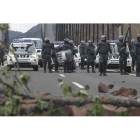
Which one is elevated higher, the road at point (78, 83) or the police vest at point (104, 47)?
the police vest at point (104, 47)

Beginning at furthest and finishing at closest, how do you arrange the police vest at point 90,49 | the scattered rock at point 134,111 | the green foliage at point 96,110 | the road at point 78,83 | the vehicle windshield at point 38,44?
1. the vehicle windshield at point 38,44
2. the police vest at point 90,49
3. the road at point 78,83
4. the scattered rock at point 134,111
5. the green foliage at point 96,110

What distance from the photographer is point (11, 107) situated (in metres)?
5.00

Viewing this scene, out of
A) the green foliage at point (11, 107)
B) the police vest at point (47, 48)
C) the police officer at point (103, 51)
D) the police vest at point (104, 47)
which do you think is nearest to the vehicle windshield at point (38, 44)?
the police vest at point (47, 48)

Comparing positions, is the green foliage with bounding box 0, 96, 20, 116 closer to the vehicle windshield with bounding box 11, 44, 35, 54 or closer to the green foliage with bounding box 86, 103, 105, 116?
the green foliage with bounding box 86, 103, 105, 116

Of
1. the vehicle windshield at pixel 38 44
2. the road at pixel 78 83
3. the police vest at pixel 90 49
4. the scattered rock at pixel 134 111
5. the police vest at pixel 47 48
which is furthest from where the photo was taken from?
the vehicle windshield at pixel 38 44

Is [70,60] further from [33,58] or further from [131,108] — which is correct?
[131,108]

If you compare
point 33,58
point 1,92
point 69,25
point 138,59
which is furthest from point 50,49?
point 69,25

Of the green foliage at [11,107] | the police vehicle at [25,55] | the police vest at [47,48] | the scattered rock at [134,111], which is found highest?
the green foliage at [11,107]

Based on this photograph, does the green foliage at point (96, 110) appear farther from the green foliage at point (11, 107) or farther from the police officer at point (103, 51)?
the police officer at point (103, 51)

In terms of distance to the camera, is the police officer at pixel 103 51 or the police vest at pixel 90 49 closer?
the police officer at pixel 103 51

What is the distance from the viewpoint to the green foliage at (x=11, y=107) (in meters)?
5.00

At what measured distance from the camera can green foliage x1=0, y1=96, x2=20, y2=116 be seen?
5.00 meters

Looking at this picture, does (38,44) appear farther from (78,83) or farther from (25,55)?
(78,83)

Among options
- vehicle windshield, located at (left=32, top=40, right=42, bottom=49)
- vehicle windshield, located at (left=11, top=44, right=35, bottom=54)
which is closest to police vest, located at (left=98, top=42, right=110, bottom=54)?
vehicle windshield, located at (left=11, top=44, right=35, bottom=54)
